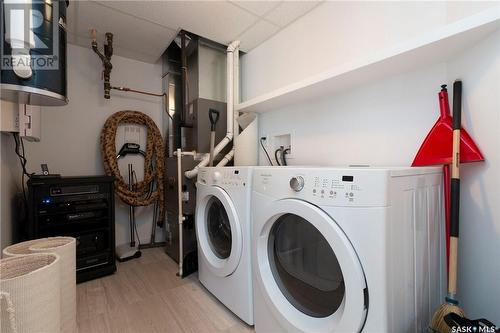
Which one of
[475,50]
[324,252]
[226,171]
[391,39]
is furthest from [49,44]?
[475,50]

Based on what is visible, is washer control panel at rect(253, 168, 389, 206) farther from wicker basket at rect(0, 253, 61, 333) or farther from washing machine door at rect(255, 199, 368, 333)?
wicker basket at rect(0, 253, 61, 333)

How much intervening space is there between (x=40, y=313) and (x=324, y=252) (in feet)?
3.39

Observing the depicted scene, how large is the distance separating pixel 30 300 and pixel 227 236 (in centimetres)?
98

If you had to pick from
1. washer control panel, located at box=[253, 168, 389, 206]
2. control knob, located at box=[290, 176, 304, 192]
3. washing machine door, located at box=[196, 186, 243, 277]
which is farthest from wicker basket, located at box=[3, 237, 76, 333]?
control knob, located at box=[290, 176, 304, 192]

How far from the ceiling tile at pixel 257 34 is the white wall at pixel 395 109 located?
72mm

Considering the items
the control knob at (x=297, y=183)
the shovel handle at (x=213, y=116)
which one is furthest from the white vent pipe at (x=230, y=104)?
the control knob at (x=297, y=183)

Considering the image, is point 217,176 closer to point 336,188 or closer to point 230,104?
point 336,188

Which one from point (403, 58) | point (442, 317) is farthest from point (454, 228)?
point (403, 58)

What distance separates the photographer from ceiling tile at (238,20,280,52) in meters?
1.89

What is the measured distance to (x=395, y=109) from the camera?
4.17 feet

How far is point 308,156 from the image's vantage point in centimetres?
173

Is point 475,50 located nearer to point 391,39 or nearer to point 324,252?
point 391,39

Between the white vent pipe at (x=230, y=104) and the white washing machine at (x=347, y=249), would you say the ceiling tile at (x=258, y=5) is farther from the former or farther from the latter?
the white washing machine at (x=347, y=249)

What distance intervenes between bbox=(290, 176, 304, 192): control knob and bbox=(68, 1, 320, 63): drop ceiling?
1393mm
